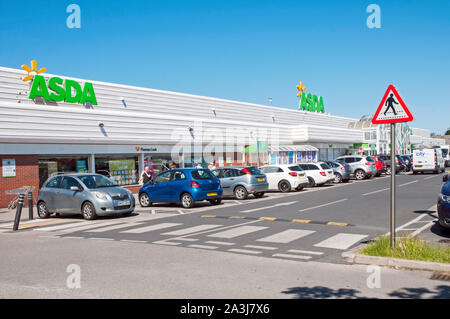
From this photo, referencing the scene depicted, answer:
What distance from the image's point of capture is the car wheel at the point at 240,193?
2089 cm

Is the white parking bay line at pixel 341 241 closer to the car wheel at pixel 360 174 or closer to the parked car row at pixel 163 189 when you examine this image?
the parked car row at pixel 163 189

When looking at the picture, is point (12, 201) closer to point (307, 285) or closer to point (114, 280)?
point (114, 280)

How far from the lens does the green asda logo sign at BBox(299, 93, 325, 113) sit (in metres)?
52.2

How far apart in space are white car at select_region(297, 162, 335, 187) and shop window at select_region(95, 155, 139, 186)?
976 cm

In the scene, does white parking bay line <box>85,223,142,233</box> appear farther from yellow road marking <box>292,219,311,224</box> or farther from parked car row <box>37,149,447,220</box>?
yellow road marking <box>292,219,311,224</box>

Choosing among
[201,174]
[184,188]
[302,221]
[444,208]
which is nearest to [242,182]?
[201,174]

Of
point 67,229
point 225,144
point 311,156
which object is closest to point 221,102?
point 225,144

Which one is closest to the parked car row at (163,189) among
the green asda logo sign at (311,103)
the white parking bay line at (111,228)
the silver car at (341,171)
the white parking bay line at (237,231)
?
the white parking bay line at (111,228)

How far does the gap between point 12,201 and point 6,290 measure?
572 inches

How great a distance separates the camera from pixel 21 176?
20.2m

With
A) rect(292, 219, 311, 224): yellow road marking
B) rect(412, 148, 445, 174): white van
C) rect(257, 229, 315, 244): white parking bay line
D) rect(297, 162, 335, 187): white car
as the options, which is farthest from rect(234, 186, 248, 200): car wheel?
rect(412, 148, 445, 174): white van

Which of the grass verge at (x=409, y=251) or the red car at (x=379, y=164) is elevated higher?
the red car at (x=379, y=164)

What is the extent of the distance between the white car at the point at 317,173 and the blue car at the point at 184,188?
10.2 meters

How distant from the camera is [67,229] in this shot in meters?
13.1
